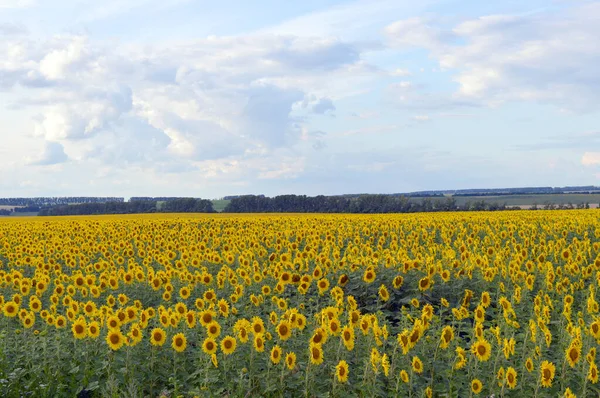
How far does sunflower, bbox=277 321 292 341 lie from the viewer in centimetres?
770

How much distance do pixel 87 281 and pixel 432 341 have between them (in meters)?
7.71

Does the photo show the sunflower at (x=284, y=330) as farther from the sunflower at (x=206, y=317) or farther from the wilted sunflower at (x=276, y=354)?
the sunflower at (x=206, y=317)

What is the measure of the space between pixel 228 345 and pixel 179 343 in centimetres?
89

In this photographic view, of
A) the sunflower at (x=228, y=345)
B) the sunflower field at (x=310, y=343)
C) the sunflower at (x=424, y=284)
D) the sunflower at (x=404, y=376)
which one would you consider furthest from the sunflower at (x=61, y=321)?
the sunflower at (x=424, y=284)

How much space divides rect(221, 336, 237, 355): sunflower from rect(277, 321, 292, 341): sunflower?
58 centimetres

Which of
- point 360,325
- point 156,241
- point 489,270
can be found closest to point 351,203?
point 156,241

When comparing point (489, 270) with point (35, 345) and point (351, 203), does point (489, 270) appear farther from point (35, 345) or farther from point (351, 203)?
point (351, 203)

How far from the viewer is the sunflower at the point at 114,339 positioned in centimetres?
812

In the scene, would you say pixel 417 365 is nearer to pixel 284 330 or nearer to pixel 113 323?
pixel 284 330

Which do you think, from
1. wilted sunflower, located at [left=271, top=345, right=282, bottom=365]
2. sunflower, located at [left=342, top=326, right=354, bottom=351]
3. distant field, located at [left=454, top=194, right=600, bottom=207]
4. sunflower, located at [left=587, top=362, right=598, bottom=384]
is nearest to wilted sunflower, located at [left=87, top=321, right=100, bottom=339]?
wilted sunflower, located at [left=271, top=345, right=282, bottom=365]

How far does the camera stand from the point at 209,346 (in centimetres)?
759

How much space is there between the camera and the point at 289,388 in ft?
24.5

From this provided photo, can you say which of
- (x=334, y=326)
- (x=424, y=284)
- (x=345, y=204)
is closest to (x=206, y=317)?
(x=334, y=326)

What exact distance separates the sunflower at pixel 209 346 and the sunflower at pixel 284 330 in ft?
2.71
